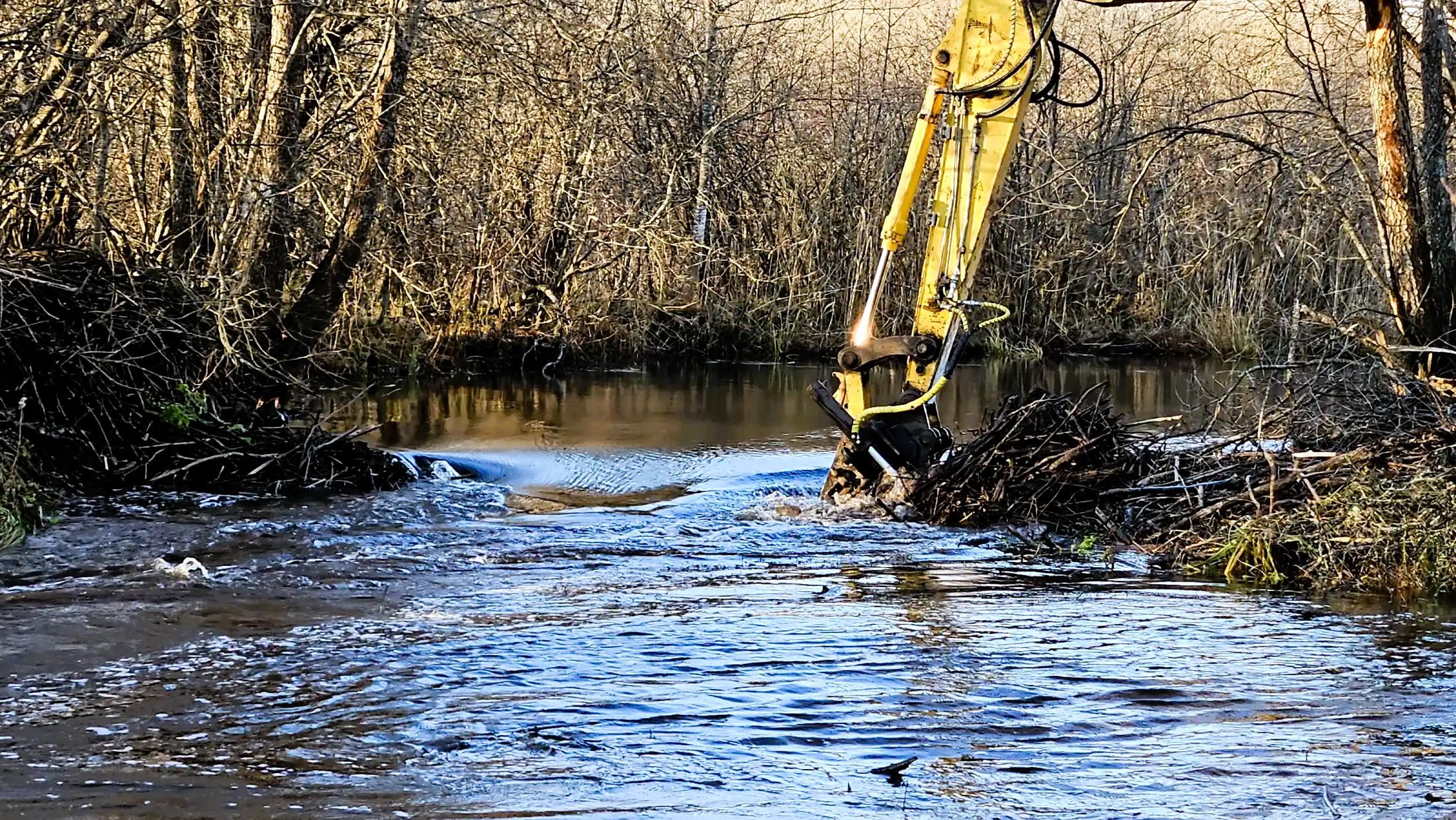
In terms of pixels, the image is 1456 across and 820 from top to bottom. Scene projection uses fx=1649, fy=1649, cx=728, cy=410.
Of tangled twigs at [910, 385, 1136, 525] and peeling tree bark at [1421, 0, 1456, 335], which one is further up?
peeling tree bark at [1421, 0, 1456, 335]

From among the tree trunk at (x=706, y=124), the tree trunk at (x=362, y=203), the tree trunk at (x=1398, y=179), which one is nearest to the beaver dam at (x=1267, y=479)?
the tree trunk at (x=1398, y=179)

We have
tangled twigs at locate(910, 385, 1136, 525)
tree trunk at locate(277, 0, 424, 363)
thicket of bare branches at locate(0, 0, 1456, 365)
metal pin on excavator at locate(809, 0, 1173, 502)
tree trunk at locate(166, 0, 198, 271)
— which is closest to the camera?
tangled twigs at locate(910, 385, 1136, 525)

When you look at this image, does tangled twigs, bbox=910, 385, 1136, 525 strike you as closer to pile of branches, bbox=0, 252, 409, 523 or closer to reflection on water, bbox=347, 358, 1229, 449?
reflection on water, bbox=347, 358, 1229, 449

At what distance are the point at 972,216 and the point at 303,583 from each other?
4.84 m

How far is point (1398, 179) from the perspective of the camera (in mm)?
10219

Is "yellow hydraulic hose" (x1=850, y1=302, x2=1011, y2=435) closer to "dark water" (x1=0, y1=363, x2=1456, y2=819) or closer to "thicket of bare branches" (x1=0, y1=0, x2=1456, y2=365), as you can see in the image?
"dark water" (x1=0, y1=363, x2=1456, y2=819)

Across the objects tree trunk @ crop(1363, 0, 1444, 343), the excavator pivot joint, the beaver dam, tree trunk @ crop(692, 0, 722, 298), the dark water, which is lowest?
the dark water

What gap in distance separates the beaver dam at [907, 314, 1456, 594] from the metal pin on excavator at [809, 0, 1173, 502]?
0.43 metres

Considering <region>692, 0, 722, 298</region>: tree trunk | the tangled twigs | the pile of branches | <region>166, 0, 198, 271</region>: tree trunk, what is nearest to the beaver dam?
the tangled twigs

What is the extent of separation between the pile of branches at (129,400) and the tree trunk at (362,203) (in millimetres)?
1572

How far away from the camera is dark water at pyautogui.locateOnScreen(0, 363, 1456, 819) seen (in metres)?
4.66

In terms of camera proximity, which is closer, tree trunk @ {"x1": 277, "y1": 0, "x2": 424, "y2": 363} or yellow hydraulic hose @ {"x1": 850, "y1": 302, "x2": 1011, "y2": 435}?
yellow hydraulic hose @ {"x1": 850, "y1": 302, "x2": 1011, "y2": 435}

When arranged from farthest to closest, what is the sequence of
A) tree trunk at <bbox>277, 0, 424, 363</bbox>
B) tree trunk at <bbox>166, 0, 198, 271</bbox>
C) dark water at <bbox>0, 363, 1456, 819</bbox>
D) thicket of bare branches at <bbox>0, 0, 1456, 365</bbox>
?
tree trunk at <bbox>277, 0, 424, 363</bbox> → tree trunk at <bbox>166, 0, 198, 271</bbox> → thicket of bare branches at <bbox>0, 0, 1456, 365</bbox> → dark water at <bbox>0, 363, 1456, 819</bbox>

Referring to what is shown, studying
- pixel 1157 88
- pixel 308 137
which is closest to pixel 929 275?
pixel 308 137
